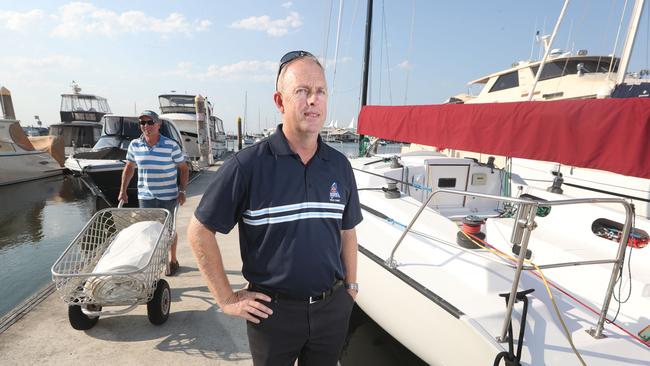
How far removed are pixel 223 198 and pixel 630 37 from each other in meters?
5.63

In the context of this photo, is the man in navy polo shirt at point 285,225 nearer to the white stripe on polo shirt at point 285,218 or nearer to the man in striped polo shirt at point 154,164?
the white stripe on polo shirt at point 285,218

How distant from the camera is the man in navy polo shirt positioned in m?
1.36

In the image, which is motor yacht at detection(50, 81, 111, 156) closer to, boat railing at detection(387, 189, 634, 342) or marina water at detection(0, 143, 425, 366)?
marina water at detection(0, 143, 425, 366)

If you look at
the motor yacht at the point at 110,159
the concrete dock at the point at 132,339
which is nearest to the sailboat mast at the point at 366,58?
the motor yacht at the point at 110,159

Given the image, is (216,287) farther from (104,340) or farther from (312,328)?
(104,340)

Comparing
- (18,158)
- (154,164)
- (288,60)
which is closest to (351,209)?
(288,60)

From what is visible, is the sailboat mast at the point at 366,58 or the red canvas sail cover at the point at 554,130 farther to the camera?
the sailboat mast at the point at 366,58

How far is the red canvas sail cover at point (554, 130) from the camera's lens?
1839mm

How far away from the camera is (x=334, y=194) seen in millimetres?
1518

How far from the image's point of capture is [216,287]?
1.42 m

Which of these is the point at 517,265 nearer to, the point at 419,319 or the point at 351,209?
the point at 419,319

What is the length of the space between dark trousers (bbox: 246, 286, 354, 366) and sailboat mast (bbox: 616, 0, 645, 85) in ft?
15.6

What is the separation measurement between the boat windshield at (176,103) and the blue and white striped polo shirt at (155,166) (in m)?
14.9

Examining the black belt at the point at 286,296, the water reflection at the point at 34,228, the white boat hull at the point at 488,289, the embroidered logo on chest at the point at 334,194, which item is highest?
the embroidered logo on chest at the point at 334,194
